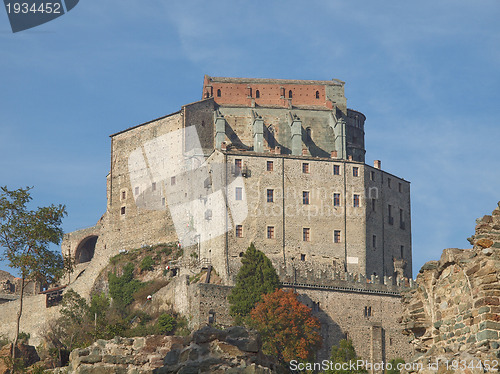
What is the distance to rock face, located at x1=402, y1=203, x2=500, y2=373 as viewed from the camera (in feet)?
46.9

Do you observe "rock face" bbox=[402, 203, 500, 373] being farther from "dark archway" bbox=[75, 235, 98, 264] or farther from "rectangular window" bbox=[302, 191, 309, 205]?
"dark archway" bbox=[75, 235, 98, 264]

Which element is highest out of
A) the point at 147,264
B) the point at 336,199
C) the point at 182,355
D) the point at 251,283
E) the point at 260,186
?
the point at 260,186

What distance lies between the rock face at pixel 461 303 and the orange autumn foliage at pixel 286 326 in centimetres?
4588

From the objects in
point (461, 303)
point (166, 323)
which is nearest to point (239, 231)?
point (166, 323)

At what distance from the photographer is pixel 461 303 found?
49.4ft

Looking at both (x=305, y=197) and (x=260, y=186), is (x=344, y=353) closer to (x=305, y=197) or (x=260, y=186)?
(x=305, y=197)

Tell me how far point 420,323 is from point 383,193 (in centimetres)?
6859

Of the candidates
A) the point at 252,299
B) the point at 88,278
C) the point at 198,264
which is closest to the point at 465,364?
the point at 252,299

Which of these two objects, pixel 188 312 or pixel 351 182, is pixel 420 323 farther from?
pixel 351 182

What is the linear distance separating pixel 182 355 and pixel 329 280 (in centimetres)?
5746

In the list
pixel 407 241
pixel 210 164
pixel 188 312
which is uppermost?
pixel 210 164

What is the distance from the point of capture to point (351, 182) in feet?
269

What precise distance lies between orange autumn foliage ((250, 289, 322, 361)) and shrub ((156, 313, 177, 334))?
6.28m

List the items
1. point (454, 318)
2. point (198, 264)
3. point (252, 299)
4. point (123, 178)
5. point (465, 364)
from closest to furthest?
point (465, 364), point (454, 318), point (252, 299), point (198, 264), point (123, 178)
